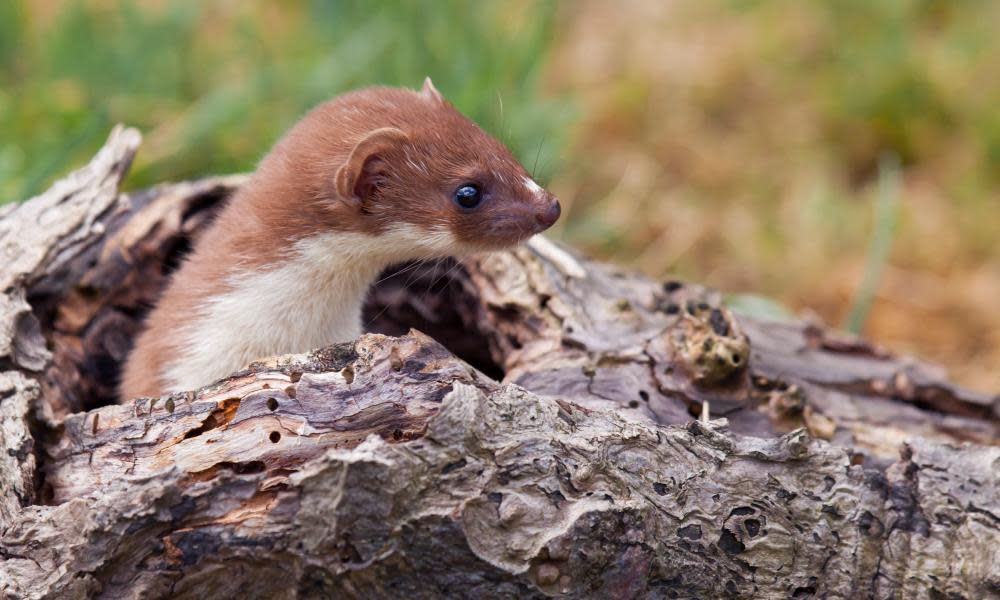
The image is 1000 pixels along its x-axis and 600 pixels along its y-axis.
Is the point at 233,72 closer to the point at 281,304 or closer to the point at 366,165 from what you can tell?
the point at 281,304

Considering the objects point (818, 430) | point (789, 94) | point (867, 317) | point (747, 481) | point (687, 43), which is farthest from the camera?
point (687, 43)

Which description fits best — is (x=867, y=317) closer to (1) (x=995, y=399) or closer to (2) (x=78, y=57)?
(1) (x=995, y=399)

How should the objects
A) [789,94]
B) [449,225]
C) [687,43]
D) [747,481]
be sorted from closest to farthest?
[747,481] → [449,225] → [789,94] → [687,43]

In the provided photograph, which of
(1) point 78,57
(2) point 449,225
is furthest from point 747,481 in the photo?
(1) point 78,57

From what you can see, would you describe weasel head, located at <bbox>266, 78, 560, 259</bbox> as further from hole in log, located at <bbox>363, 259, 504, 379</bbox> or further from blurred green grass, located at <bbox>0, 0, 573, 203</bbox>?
blurred green grass, located at <bbox>0, 0, 573, 203</bbox>

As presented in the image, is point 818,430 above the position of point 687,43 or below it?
below

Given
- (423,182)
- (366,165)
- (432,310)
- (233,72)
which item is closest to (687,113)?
(233,72)

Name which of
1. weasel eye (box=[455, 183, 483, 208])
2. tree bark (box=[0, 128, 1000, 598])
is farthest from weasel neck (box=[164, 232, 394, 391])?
tree bark (box=[0, 128, 1000, 598])
